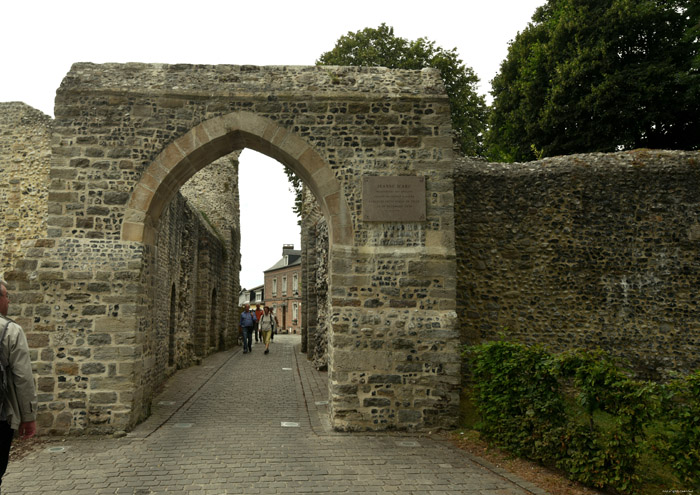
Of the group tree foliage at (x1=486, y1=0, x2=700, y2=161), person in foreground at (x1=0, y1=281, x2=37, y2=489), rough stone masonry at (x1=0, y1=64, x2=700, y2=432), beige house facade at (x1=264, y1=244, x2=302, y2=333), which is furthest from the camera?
beige house facade at (x1=264, y1=244, x2=302, y2=333)

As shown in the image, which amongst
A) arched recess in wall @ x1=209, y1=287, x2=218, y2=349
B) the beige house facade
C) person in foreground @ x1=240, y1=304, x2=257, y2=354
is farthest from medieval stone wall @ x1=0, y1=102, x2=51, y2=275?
the beige house facade

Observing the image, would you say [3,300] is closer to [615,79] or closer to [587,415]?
[587,415]

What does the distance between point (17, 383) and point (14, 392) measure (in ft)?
0.22

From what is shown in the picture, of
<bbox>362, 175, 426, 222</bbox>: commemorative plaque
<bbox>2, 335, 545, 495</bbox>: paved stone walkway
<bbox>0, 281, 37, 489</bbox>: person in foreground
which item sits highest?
<bbox>362, 175, 426, 222</bbox>: commemorative plaque

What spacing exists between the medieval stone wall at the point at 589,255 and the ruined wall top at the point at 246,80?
3.23m

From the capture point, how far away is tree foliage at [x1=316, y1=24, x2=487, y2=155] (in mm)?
20078

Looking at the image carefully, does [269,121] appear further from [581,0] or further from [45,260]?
[581,0]

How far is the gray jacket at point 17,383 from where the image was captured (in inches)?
141

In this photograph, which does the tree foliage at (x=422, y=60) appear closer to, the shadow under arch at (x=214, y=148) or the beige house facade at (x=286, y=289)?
the shadow under arch at (x=214, y=148)

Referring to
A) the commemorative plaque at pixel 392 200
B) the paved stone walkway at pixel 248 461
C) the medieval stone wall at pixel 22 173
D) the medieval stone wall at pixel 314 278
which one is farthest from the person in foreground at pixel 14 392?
the medieval stone wall at pixel 22 173

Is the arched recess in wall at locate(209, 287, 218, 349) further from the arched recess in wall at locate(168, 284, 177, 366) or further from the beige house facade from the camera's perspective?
the beige house facade

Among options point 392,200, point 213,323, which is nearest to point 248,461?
point 392,200

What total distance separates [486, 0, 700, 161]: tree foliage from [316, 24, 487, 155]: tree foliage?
3.44 m

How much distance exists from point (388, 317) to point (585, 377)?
298 centimetres
